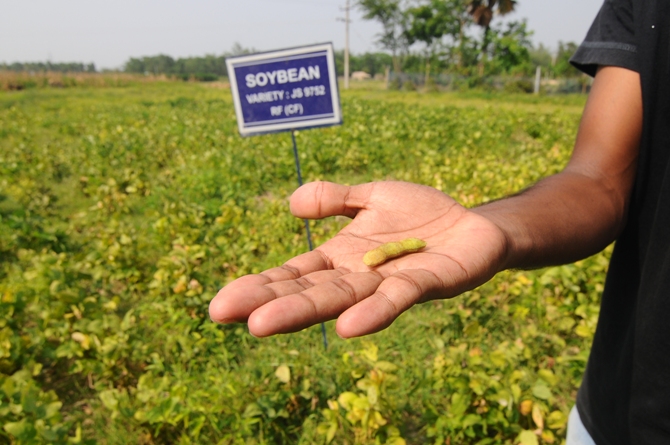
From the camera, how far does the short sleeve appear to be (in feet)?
4.71

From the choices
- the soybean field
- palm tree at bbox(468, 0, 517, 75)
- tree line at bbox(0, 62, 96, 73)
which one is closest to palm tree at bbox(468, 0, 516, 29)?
palm tree at bbox(468, 0, 517, 75)

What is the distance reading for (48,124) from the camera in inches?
554

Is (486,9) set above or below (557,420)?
above

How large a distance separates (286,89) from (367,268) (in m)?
2.47

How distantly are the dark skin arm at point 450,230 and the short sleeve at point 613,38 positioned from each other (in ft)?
0.16

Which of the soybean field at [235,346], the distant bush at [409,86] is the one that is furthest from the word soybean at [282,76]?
the distant bush at [409,86]

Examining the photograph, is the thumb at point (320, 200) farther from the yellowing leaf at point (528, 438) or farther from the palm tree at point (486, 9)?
the palm tree at point (486, 9)

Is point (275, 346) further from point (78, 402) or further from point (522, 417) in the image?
point (522, 417)

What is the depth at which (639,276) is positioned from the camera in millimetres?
1466

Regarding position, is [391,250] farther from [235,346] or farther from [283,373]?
[235,346]

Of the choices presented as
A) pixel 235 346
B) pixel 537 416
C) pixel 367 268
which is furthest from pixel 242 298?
pixel 235 346

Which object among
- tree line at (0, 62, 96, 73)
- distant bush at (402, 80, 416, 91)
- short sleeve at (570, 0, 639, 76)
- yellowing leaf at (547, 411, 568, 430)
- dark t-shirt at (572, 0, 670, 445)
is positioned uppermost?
tree line at (0, 62, 96, 73)

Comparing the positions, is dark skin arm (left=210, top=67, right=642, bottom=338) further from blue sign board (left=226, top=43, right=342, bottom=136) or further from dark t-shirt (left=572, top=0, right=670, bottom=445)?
blue sign board (left=226, top=43, right=342, bottom=136)

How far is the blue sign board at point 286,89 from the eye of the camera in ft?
11.1
